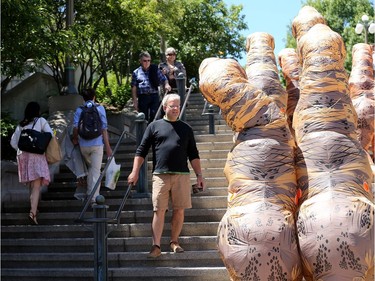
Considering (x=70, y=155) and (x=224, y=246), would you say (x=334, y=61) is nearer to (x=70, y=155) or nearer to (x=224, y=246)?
(x=224, y=246)

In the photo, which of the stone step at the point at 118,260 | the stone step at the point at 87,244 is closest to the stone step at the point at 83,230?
the stone step at the point at 87,244

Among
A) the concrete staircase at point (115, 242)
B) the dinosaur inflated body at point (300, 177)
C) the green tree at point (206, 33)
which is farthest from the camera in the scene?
the green tree at point (206, 33)

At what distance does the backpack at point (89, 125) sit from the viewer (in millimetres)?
10492

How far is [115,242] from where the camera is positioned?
9641 millimetres

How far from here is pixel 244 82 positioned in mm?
5691

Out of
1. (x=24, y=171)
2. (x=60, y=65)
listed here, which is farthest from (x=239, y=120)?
(x=60, y=65)

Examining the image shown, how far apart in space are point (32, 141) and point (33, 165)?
12.8 inches

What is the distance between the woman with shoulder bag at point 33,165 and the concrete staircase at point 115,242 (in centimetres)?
45

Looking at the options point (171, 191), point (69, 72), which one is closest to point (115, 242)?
point (171, 191)

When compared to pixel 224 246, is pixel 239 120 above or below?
above

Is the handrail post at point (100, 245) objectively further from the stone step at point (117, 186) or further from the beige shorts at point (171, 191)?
the stone step at point (117, 186)

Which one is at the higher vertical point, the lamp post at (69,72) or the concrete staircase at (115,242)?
the lamp post at (69,72)

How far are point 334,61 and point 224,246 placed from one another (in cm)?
164

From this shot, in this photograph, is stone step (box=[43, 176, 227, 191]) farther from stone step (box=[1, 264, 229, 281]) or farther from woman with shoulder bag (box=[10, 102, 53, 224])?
stone step (box=[1, 264, 229, 281])
